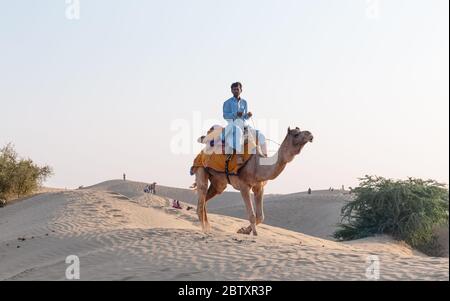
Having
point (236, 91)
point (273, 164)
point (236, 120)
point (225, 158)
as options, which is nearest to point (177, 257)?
point (273, 164)

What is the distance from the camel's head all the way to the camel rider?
1265 mm

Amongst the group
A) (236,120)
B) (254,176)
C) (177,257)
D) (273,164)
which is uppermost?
(236,120)

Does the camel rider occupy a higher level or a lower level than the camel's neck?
higher

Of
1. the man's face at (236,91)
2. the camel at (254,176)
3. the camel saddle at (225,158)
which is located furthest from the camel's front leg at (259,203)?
the man's face at (236,91)

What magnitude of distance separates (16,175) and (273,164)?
21.6m

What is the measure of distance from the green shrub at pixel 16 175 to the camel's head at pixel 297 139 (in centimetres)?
2141

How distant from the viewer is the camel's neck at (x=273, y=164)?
12695 millimetres

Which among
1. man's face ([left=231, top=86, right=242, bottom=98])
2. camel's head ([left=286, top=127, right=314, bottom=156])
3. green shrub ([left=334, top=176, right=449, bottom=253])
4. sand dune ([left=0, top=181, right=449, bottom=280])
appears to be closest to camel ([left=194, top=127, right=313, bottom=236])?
camel's head ([left=286, top=127, right=314, bottom=156])

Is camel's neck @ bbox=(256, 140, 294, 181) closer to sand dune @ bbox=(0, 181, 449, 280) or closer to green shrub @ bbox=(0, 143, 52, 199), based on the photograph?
sand dune @ bbox=(0, 181, 449, 280)

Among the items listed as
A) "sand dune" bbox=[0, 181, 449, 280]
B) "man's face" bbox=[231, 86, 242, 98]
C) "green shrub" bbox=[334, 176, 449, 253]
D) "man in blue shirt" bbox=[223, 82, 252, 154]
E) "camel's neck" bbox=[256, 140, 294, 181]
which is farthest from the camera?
"green shrub" bbox=[334, 176, 449, 253]

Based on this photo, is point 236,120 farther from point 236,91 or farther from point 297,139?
point 297,139

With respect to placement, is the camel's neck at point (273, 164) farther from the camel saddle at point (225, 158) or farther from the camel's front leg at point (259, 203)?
the camel's front leg at point (259, 203)

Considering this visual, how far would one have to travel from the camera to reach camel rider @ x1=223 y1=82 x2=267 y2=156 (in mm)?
13359

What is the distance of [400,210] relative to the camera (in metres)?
26.8
